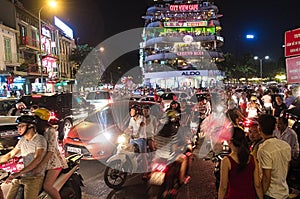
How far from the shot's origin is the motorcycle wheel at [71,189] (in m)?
4.84

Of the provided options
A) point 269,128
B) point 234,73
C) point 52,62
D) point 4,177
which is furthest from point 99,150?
point 234,73

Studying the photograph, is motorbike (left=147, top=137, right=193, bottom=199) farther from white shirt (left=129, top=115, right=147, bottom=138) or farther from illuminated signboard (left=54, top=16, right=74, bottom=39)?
illuminated signboard (left=54, top=16, right=74, bottom=39)

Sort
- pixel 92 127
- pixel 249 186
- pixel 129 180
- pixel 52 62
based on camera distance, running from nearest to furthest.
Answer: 1. pixel 249 186
2. pixel 129 180
3. pixel 92 127
4. pixel 52 62

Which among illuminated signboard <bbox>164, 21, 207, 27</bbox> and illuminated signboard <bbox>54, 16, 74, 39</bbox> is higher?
illuminated signboard <bbox>164, 21, 207, 27</bbox>

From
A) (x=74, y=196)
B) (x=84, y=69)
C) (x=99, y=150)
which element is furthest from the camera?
(x=84, y=69)

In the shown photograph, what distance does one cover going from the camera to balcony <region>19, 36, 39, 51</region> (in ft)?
109

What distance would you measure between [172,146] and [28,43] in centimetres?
3305

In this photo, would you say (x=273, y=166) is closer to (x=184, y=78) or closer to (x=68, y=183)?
(x=68, y=183)

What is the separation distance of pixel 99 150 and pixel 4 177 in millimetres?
4124

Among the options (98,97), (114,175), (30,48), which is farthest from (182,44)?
(114,175)

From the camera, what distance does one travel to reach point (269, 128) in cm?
357

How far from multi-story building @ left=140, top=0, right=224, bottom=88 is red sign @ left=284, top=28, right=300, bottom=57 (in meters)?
66.8

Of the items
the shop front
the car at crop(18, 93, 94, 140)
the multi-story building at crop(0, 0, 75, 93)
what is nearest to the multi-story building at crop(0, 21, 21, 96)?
the multi-story building at crop(0, 0, 75, 93)

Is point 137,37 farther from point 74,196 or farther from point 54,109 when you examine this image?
point 74,196
